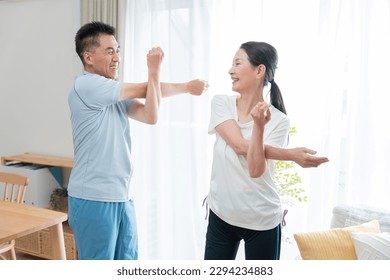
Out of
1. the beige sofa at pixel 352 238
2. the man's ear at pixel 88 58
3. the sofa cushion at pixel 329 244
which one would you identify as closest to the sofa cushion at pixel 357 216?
the beige sofa at pixel 352 238

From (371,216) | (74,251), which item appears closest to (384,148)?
(371,216)

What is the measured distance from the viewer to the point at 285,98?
2.44 m

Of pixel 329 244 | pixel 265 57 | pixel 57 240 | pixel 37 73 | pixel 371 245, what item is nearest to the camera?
pixel 265 57

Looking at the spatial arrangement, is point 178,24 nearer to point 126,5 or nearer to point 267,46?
point 126,5

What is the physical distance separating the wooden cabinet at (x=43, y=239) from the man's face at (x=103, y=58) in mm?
1688

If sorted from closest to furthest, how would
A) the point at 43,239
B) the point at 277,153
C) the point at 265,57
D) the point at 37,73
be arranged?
the point at 277,153
the point at 265,57
the point at 43,239
the point at 37,73

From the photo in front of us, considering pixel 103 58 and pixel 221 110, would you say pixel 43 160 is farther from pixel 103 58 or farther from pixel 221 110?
pixel 221 110

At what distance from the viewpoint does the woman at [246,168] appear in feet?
4.70

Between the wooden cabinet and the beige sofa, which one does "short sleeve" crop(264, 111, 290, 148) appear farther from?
the wooden cabinet

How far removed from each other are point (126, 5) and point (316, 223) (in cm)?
199

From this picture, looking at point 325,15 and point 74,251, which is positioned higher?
point 325,15

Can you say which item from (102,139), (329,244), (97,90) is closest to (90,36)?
(97,90)

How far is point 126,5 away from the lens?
291 cm

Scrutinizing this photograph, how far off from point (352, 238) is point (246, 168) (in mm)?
750
